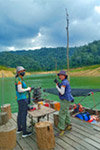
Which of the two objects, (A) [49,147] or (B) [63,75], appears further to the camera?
(B) [63,75]

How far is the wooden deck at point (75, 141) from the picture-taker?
414 cm

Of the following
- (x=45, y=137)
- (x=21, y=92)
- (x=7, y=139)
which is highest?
(x=21, y=92)

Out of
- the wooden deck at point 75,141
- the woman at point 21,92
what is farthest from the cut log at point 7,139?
the woman at point 21,92

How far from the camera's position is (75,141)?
Answer: 4438mm

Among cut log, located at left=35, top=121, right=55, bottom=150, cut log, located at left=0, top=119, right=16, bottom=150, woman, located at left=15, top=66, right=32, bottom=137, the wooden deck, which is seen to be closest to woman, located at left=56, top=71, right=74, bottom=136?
the wooden deck

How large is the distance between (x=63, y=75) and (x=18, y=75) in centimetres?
150

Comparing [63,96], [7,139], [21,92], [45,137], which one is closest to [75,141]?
A: [45,137]

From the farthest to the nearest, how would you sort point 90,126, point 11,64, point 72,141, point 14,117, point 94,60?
point 11,64
point 94,60
point 14,117
point 90,126
point 72,141

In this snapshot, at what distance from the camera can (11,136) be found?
13.9ft

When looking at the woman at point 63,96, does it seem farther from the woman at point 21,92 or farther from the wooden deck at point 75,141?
the woman at point 21,92

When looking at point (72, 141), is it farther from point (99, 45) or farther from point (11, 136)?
point (99, 45)

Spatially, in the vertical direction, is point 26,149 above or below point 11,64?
below

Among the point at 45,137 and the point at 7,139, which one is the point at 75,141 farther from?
the point at 7,139

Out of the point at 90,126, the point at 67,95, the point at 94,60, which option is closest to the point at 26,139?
the point at 67,95
